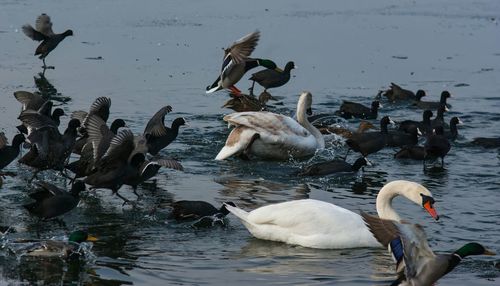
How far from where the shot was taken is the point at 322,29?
78.7 feet

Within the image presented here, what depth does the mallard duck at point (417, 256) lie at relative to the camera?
8.66 metres

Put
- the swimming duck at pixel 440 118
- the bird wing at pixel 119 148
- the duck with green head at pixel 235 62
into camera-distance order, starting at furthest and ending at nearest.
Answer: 1. the duck with green head at pixel 235 62
2. the swimming duck at pixel 440 118
3. the bird wing at pixel 119 148

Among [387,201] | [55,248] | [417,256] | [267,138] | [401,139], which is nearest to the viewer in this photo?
[417,256]

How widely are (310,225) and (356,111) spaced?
640cm

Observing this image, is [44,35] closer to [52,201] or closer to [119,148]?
[119,148]

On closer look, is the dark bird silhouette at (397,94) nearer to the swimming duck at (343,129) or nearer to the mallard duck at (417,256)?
the swimming duck at (343,129)

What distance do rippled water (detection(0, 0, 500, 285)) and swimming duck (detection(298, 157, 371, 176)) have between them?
9 cm

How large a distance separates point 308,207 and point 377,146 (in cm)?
380

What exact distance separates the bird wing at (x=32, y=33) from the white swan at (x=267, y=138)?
287 inches

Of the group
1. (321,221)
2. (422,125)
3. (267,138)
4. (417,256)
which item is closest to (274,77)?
(422,125)

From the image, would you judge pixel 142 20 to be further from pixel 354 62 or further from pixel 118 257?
pixel 118 257

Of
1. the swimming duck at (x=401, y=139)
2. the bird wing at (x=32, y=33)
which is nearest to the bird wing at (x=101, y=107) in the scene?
the swimming duck at (x=401, y=139)

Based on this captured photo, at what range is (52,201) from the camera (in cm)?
1102

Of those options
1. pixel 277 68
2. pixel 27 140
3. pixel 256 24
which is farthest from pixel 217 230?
pixel 256 24
